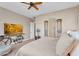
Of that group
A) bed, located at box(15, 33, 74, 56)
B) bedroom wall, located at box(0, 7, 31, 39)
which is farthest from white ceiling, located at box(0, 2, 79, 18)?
bed, located at box(15, 33, 74, 56)

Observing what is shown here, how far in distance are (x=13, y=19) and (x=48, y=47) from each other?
2.39 feet

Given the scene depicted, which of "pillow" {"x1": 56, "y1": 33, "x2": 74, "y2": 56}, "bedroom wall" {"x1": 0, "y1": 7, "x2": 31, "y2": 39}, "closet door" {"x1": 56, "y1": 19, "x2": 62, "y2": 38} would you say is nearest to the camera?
"pillow" {"x1": 56, "y1": 33, "x2": 74, "y2": 56}

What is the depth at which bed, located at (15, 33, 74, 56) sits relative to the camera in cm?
135

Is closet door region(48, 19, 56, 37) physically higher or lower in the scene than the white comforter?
higher

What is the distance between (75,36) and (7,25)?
105cm

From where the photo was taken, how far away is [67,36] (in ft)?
4.81

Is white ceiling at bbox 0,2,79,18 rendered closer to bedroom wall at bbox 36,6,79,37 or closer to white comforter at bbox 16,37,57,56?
bedroom wall at bbox 36,6,79,37

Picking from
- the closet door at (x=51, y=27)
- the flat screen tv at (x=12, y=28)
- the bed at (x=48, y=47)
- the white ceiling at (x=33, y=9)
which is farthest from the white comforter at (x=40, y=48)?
the white ceiling at (x=33, y=9)

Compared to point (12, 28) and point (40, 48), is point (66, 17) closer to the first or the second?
point (40, 48)

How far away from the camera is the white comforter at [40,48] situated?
4.81ft

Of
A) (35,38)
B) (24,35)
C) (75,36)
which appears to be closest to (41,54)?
(35,38)

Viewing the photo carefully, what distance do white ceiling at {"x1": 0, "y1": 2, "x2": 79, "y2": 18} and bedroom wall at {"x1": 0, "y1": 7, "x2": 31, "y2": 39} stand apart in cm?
6

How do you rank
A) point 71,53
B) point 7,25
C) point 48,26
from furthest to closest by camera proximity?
point 48,26 → point 7,25 → point 71,53

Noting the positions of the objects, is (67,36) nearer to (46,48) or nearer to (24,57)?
(46,48)
